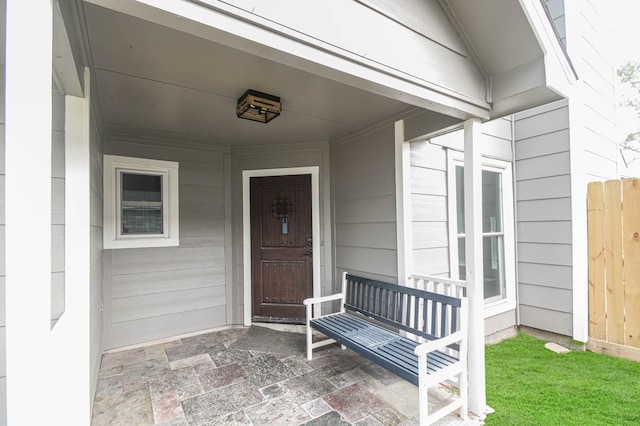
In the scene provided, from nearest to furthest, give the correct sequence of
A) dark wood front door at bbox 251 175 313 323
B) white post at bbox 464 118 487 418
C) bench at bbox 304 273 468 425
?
bench at bbox 304 273 468 425 → white post at bbox 464 118 487 418 → dark wood front door at bbox 251 175 313 323

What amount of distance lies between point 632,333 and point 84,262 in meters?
4.43

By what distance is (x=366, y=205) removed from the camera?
3.15m

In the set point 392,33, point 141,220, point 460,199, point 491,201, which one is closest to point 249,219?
point 141,220

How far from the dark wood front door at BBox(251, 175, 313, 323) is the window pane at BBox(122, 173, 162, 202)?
1.10 metres

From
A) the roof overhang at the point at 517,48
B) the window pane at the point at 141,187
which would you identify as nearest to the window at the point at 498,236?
the roof overhang at the point at 517,48

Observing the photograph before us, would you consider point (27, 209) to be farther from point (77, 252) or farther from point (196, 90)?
point (196, 90)

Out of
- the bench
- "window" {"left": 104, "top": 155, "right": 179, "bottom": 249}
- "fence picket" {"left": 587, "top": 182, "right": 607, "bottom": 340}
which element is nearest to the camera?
the bench

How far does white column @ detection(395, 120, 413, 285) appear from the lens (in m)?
2.69

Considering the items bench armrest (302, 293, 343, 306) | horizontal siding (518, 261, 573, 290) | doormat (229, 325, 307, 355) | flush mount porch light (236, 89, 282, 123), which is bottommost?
doormat (229, 325, 307, 355)

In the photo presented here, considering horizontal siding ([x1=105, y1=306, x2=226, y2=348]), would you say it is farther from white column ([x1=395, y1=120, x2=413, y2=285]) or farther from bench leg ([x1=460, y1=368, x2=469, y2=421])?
bench leg ([x1=460, y1=368, x2=469, y2=421])

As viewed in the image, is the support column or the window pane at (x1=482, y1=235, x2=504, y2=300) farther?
the window pane at (x1=482, y1=235, x2=504, y2=300)

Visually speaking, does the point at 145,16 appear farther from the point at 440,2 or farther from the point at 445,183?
the point at 445,183

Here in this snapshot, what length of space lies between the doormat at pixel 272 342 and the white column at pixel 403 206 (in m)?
1.31

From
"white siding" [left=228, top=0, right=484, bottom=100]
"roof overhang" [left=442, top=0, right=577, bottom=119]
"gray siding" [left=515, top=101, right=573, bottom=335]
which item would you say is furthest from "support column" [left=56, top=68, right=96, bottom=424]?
"gray siding" [left=515, top=101, right=573, bottom=335]
